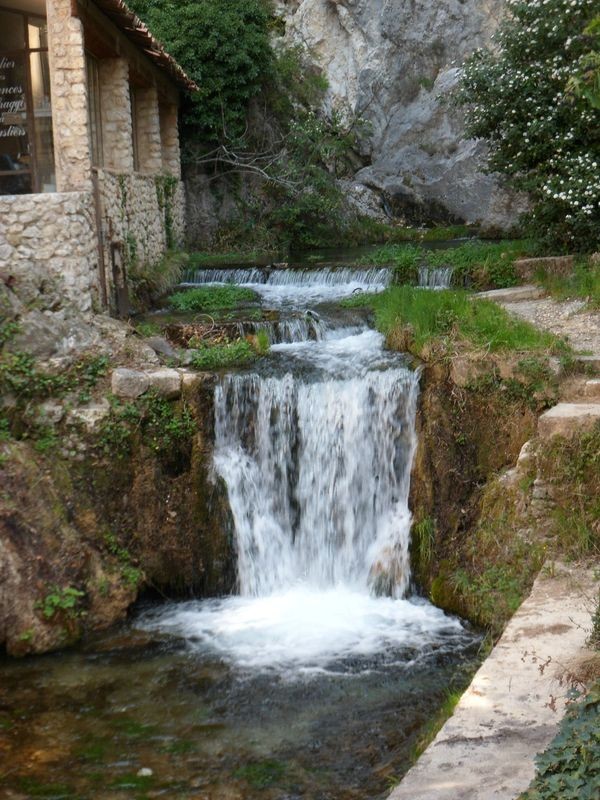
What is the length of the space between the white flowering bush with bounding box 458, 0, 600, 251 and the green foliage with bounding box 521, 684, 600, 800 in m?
8.84

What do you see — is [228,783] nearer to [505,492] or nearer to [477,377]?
[505,492]

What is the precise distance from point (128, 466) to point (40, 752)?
123 inches

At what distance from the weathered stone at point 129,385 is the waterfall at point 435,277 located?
517cm

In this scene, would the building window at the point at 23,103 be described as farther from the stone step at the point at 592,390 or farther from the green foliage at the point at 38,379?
the stone step at the point at 592,390

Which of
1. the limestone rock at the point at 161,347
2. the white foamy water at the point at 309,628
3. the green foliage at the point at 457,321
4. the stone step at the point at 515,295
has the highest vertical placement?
the stone step at the point at 515,295

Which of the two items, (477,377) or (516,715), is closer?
(516,715)

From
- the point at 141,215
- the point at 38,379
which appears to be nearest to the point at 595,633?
the point at 38,379

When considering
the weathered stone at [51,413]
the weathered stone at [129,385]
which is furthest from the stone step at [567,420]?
the weathered stone at [51,413]

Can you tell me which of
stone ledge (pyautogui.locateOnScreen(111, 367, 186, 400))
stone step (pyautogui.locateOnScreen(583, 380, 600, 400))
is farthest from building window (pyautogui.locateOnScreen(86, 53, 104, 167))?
stone step (pyautogui.locateOnScreen(583, 380, 600, 400))

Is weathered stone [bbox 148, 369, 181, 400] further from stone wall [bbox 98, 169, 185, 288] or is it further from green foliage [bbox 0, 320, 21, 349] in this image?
stone wall [bbox 98, 169, 185, 288]

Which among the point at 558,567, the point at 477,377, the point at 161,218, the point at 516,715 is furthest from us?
the point at 161,218

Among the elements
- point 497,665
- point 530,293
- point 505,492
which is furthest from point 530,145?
point 497,665

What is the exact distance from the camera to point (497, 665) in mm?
5445

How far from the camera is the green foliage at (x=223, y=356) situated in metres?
9.60
